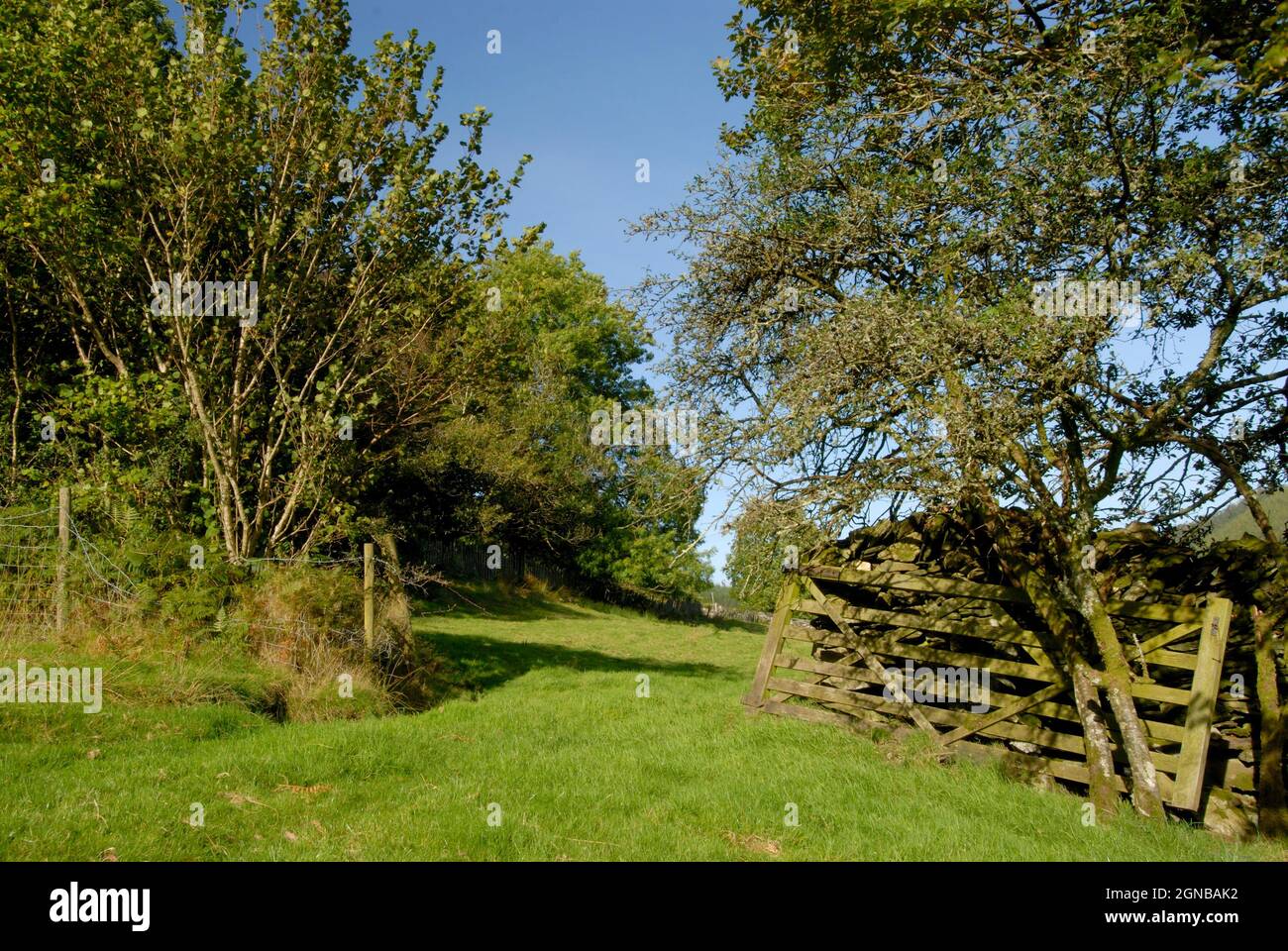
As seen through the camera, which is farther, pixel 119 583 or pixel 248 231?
pixel 248 231

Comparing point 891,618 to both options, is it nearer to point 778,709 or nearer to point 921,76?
point 778,709

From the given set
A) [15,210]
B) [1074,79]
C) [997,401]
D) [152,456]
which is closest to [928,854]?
[997,401]

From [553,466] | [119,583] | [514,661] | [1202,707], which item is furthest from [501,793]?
[553,466]

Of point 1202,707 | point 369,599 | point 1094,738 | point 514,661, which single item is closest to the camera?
point 1202,707

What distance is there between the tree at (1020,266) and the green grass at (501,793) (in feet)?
6.34

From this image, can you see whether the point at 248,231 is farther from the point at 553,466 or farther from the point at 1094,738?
the point at 553,466

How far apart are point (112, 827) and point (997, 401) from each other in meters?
8.72

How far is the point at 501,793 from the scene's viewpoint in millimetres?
7770

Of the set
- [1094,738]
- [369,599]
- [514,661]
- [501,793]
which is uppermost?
[369,599]

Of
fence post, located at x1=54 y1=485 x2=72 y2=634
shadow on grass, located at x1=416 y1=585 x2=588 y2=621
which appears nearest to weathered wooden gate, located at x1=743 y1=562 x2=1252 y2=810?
fence post, located at x1=54 y1=485 x2=72 y2=634

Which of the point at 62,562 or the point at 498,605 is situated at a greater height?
the point at 62,562

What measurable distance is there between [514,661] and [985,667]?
32.9 ft

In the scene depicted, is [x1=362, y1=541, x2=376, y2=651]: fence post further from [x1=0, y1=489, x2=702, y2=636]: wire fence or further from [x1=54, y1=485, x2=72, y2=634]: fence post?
[x1=54, y1=485, x2=72, y2=634]: fence post
